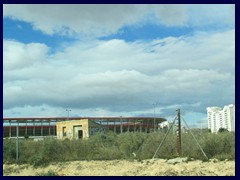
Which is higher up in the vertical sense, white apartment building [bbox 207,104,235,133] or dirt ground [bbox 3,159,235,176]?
white apartment building [bbox 207,104,235,133]

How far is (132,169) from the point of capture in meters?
11.4

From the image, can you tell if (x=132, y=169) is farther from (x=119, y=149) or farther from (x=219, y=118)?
(x=219, y=118)

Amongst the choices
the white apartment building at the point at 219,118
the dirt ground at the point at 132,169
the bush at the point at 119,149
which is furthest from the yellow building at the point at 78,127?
the dirt ground at the point at 132,169

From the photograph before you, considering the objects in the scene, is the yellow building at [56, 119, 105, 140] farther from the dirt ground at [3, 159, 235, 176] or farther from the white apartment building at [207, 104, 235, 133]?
the dirt ground at [3, 159, 235, 176]

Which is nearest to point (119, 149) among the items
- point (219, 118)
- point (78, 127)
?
point (78, 127)

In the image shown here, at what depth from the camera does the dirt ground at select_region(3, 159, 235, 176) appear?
34.9 ft

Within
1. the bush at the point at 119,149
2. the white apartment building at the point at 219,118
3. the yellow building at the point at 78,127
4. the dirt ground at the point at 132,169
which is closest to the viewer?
the dirt ground at the point at 132,169

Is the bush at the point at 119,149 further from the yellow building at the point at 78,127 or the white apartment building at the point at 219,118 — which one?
the white apartment building at the point at 219,118

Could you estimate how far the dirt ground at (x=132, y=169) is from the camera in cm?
1065

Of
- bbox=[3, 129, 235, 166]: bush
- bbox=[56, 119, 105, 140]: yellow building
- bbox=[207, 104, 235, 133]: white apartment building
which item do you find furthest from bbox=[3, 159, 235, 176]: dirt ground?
bbox=[207, 104, 235, 133]: white apartment building

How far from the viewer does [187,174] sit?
34.2 ft

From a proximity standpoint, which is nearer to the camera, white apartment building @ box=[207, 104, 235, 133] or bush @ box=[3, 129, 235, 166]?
bush @ box=[3, 129, 235, 166]

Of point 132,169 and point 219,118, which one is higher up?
point 219,118

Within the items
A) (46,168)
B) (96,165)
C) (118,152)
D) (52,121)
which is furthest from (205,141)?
(52,121)
